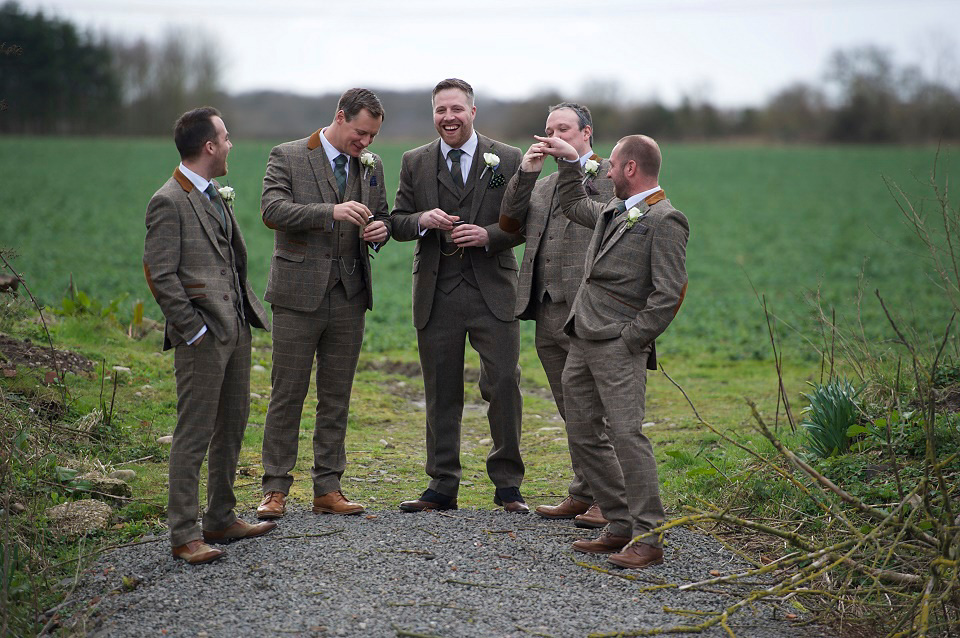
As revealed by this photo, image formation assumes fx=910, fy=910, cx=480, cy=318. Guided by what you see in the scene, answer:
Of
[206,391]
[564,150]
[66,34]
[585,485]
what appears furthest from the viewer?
[66,34]

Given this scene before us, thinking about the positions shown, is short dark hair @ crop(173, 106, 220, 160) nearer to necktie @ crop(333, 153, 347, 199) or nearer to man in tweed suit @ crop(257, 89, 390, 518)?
man in tweed suit @ crop(257, 89, 390, 518)

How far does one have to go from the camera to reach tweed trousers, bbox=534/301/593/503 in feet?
19.3

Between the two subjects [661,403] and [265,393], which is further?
[661,403]

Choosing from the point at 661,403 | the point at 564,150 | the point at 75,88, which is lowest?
the point at 661,403

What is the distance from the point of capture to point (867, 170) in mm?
45156

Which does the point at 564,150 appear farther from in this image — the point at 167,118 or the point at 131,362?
the point at 167,118

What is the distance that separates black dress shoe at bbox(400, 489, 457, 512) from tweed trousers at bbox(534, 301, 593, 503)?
0.80 meters

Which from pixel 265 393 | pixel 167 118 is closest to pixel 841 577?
pixel 265 393

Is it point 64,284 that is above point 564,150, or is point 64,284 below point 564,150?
below

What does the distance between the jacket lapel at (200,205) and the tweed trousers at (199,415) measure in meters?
0.54

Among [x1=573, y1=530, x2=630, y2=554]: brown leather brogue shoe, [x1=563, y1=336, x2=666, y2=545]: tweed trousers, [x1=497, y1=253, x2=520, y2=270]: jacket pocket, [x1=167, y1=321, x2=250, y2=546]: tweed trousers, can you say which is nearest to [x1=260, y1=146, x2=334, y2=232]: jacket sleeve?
[x1=167, y1=321, x2=250, y2=546]: tweed trousers

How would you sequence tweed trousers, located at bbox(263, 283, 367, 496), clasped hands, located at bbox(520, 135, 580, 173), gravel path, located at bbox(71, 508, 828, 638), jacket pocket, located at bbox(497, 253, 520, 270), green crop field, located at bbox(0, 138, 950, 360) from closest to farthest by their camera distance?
gravel path, located at bbox(71, 508, 828, 638) < clasped hands, located at bbox(520, 135, 580, 173) < tweed trousers, located at bbox(263, 283, 367, 496) < jacket pocket, located at bbox(497, 253, 520, 270) < green crop field, located at bbox(0, 138, 950, 360)

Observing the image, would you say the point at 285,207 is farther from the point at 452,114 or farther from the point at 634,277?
the point at 634,277

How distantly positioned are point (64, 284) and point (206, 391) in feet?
34.9
